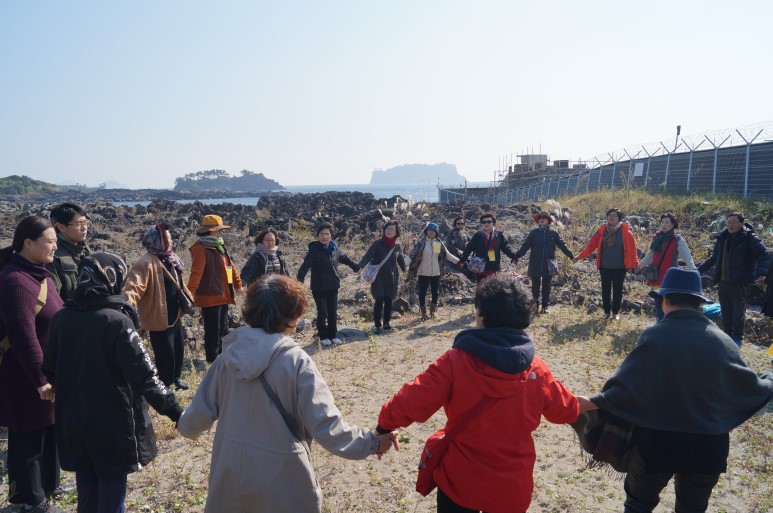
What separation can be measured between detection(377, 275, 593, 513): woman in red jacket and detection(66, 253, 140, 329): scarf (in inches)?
55.1

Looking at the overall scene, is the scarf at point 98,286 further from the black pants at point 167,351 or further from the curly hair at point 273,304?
the black pants at point 167,351

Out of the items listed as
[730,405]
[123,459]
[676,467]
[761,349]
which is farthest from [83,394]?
[761,349]

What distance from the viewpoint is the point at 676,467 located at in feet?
7.50

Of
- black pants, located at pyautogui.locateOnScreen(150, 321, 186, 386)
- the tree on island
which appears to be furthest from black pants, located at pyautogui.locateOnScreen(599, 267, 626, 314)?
the tree on island

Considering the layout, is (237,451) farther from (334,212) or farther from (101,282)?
(334,212)

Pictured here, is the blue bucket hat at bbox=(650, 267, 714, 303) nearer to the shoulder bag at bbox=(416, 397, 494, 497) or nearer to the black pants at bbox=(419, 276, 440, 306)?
the shoulder bag at bbox=(416, 397, 494, 497)

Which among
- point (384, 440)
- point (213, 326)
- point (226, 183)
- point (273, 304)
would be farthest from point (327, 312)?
point (226, 183)

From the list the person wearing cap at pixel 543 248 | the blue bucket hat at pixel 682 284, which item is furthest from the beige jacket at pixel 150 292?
the person wearing cap at pixel 543 248

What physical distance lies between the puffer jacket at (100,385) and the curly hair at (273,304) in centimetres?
71

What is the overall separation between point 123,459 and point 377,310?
519cm

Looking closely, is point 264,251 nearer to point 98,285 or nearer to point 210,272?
point 210,272

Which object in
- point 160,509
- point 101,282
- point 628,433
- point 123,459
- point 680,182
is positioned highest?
point 680,182

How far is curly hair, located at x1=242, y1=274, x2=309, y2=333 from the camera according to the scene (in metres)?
2.03

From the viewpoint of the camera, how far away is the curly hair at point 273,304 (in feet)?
6.64
